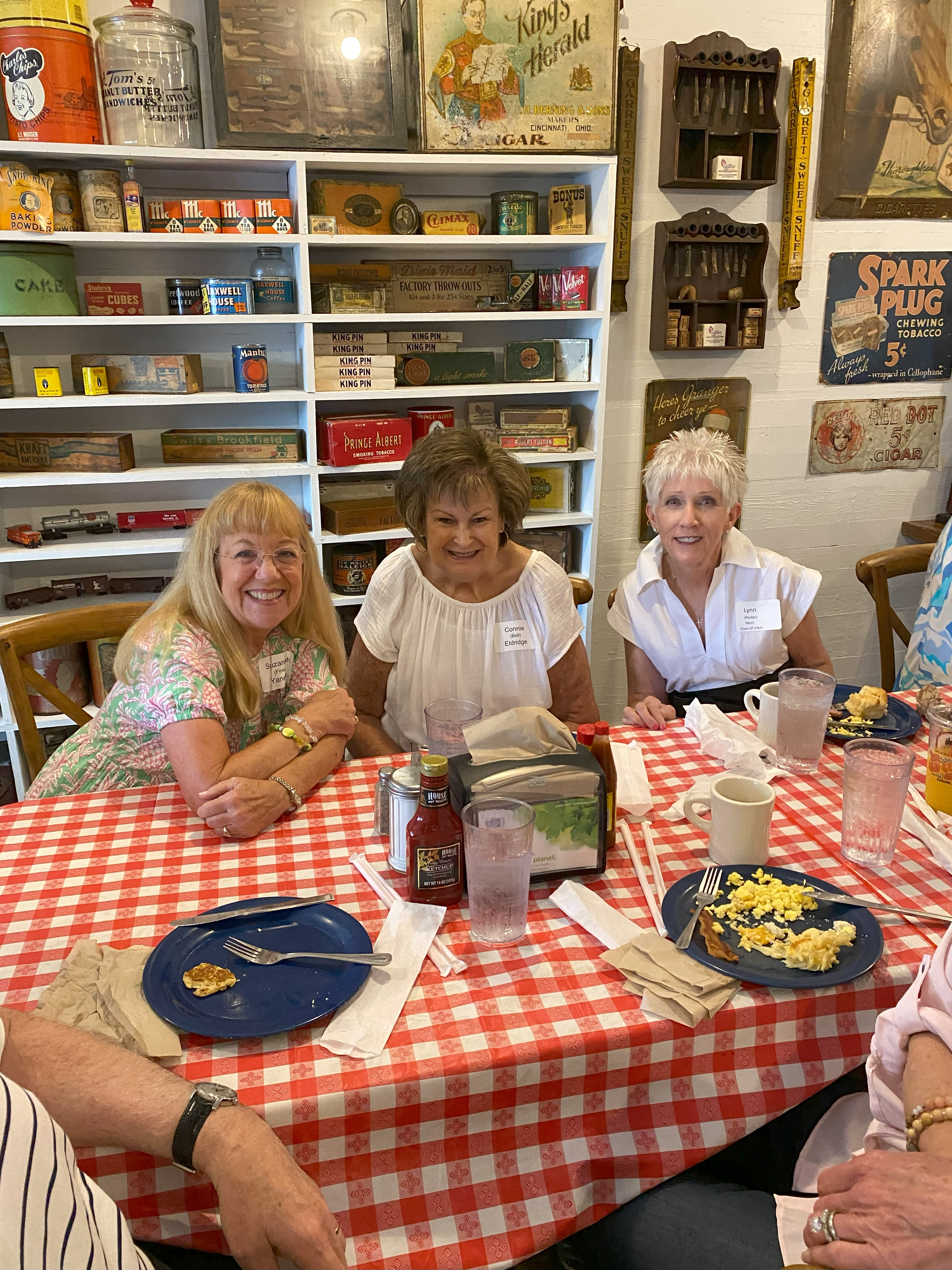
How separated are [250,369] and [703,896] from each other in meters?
2.17

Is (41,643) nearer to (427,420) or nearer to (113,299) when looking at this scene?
(113,299)

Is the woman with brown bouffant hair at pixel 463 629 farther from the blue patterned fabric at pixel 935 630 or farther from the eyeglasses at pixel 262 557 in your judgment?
the blue patterned fabric at pixel 935 630

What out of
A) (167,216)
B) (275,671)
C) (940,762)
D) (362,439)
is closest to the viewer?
(940,762)

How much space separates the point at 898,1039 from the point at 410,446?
90.5 inches

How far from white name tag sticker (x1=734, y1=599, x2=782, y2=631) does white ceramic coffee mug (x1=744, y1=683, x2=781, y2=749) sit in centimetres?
49

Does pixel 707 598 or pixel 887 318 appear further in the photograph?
pixel 887 318

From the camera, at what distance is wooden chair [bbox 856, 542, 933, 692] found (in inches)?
101

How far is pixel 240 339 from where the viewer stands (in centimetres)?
298

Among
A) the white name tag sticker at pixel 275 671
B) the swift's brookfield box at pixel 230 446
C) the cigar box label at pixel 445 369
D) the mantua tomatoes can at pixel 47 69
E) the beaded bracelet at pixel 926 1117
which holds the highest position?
the mantua tomatoes can at pixel 47 69

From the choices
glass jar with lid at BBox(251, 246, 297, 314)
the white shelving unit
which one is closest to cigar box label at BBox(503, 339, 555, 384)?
the white shelving unit

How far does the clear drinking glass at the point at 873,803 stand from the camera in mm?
1333

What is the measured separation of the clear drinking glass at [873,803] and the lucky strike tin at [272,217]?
2.15 meters

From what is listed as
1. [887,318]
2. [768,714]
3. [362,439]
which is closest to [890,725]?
[768,714]

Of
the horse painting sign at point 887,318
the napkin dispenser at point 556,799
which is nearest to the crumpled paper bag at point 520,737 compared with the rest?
the napkin dispenser at point 556,799
